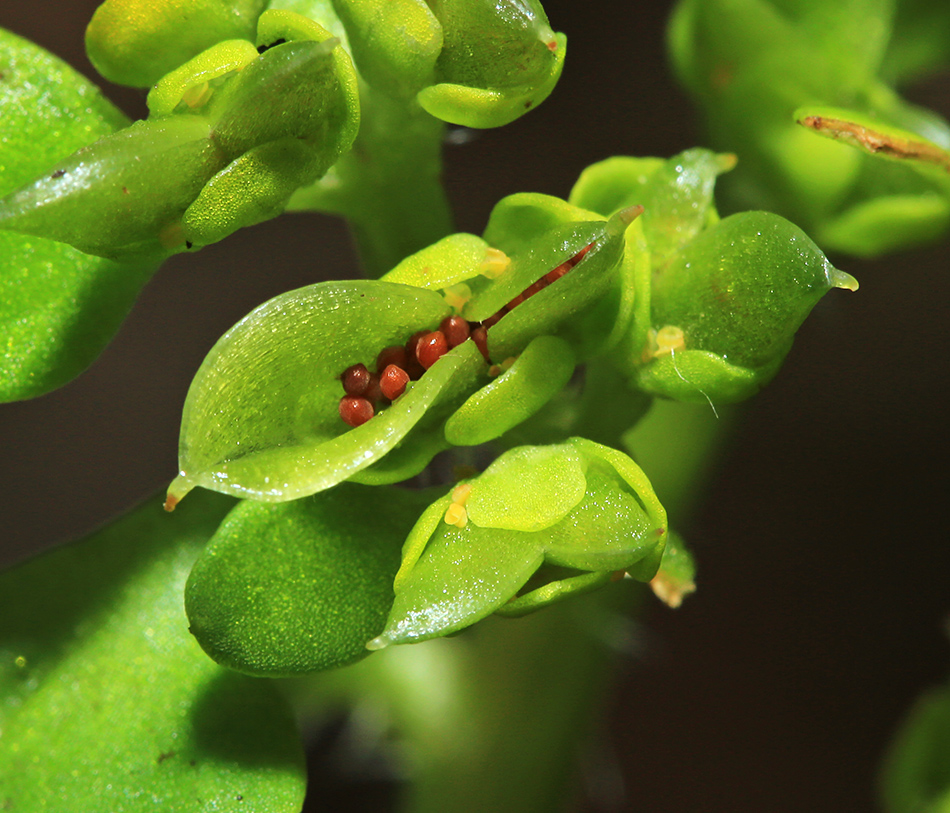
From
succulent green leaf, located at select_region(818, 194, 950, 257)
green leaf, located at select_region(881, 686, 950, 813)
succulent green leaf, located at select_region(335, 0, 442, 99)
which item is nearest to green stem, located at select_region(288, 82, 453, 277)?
succulent green leaf, located at select_region(335, 0, 442, 99)

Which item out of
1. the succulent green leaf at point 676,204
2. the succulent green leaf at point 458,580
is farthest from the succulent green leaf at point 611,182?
the succulent green leaf at point 458,580

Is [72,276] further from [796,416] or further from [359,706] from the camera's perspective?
[796,416]

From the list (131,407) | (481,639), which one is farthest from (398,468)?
(131,407)

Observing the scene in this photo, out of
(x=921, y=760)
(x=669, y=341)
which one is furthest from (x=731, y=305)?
(x=921, y=760)

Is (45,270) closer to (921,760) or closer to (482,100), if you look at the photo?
(482,100)

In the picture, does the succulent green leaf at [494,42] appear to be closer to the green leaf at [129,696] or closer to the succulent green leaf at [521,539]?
the succulent green leaf at [521,539]

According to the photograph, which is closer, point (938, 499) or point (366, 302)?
point (366, 302)
